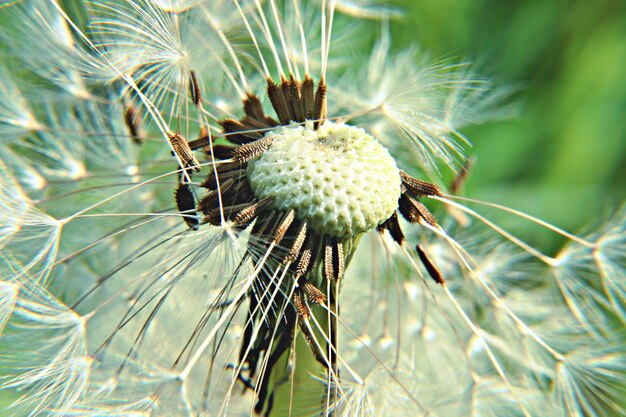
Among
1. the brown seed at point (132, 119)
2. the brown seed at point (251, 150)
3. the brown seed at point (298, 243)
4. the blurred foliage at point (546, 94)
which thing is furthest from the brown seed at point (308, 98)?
the blurred foliage at point (546, 94)

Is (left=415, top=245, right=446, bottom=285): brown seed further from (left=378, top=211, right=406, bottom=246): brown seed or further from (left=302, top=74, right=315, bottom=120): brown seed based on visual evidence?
(left=302, top=74, right=315, bottom=120): brown seed

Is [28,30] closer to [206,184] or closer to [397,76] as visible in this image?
[206,184]

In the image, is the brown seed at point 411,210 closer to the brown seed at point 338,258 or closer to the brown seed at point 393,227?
the brown seed at point 393,227

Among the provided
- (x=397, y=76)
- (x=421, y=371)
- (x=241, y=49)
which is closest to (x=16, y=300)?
(x=241, y=49)

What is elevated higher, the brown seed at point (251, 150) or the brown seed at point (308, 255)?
the brown seed at point (251, 150)

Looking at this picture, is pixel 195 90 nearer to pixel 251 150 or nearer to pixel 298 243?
pixel 251 150

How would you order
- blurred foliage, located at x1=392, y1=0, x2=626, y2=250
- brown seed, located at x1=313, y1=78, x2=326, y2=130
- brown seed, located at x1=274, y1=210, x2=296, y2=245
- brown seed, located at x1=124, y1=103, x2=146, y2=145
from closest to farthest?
brown seed, located at x1=274, y1=210, x2=296, y2=245 < brown seed, located at x1=313, y1=78, x2=326, y2=130 < brown seed, located at x1=124, y1=103, x2=146, y2=145 < blurred foliage, located at x1=392, y1=0, x2=626, y2=250

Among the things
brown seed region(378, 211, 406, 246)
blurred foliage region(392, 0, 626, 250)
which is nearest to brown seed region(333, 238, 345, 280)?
brown seed region(378, 211, 406, 246)
